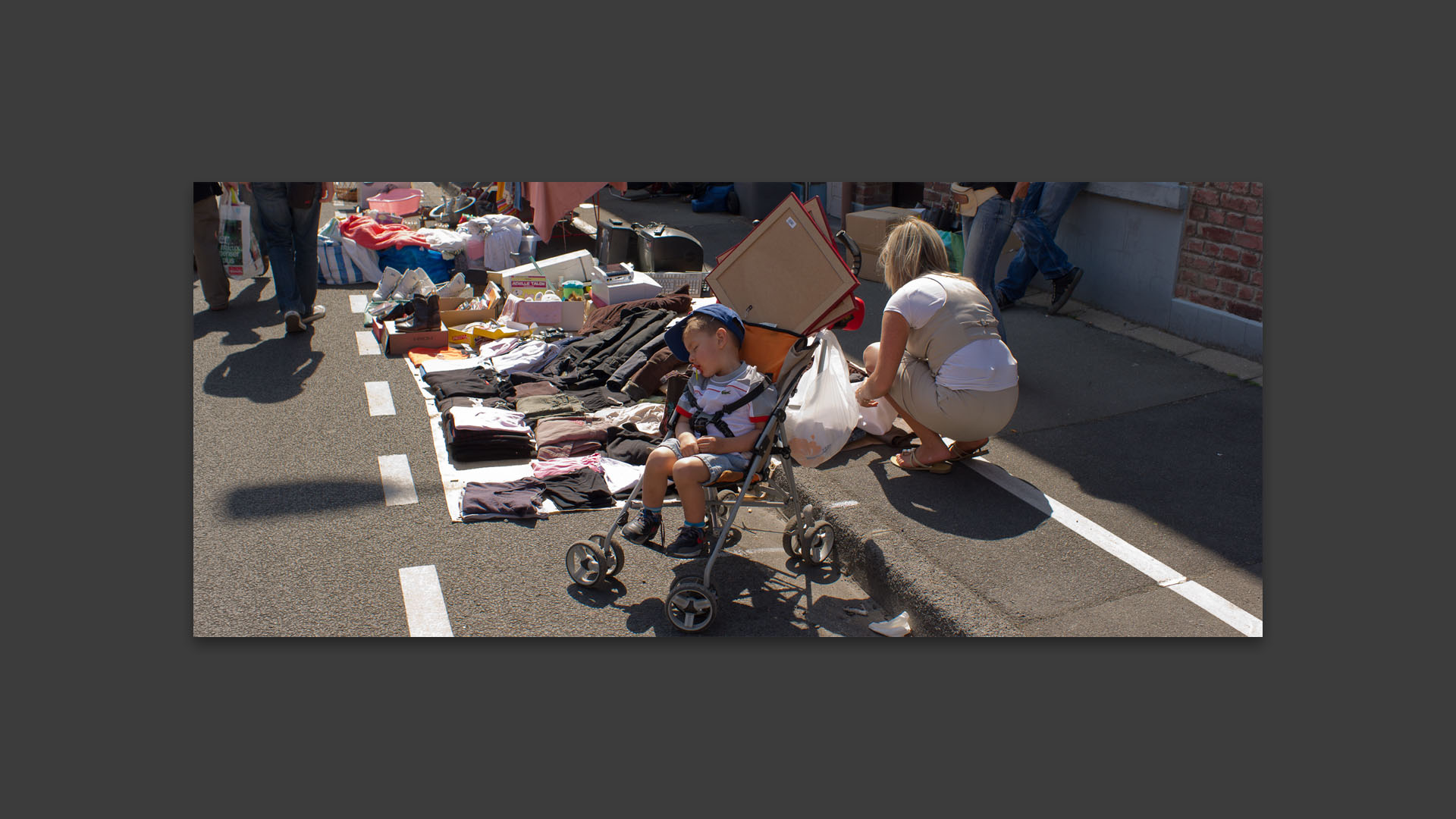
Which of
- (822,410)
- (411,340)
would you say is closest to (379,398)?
(411,340)

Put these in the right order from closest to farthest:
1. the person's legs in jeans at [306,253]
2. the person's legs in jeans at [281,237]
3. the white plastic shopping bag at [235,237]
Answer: the person's legs in jeans at [281,237] < the person's legs in jeans at [306,253] < the white plastic shopping bag at [235,237]

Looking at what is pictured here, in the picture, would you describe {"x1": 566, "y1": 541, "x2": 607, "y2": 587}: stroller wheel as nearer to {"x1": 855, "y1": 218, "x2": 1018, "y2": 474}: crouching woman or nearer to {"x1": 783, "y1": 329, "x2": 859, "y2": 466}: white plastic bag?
{"x1": 783, "y1": 329, "x2": 859, "y2": 466}: white plastic bag

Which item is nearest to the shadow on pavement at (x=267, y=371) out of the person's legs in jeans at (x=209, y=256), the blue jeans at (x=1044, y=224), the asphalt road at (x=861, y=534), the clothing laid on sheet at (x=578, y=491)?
the asphalt road at (x=861, y=534)

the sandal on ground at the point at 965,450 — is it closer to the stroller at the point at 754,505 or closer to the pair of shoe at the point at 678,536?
the stroller at the point at 754,505

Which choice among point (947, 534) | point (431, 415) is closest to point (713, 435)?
point (947, 534)

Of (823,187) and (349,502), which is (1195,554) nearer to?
(349,502)

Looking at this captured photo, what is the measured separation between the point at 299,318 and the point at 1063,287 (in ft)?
19.4

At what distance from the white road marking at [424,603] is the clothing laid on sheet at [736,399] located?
1.33m

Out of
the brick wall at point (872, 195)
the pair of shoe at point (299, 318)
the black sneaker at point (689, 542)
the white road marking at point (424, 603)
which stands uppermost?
the brick wall at point (872, 195)

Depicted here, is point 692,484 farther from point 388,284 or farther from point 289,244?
point 388,284

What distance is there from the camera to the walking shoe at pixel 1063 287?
26.4 feet

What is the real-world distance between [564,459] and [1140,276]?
14.9 ft

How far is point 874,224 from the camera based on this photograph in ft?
32.8

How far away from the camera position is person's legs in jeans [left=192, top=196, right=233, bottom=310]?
8.92m
